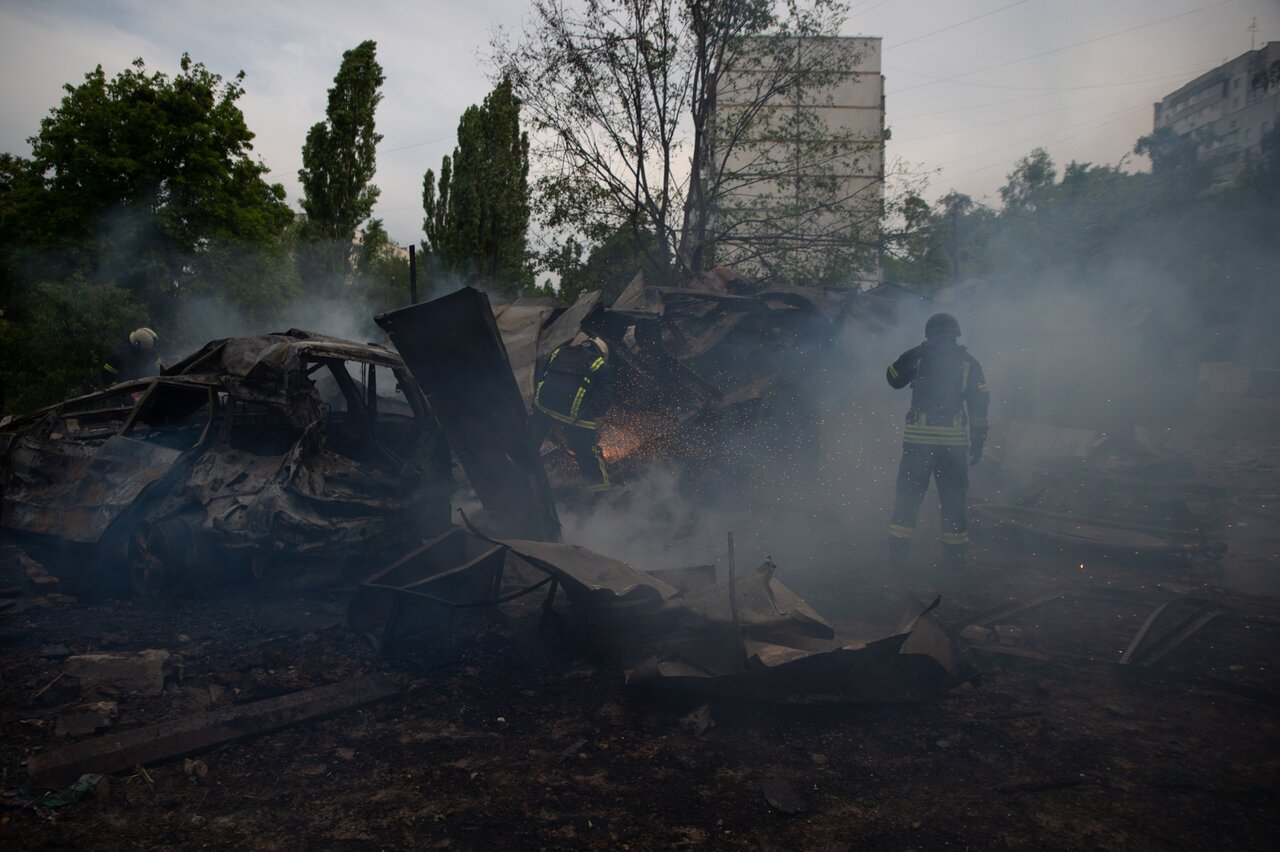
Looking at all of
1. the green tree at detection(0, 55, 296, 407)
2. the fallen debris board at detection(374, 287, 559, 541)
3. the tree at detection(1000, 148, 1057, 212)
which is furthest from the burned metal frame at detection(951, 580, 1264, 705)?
the tree at detection(1000, 148, 1057, 212)

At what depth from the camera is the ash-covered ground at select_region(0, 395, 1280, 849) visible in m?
2.63

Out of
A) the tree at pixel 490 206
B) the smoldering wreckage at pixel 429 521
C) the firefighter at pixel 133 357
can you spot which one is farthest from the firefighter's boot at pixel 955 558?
the tree at pixel 490 206

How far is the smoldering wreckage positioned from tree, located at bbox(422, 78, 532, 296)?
1501 cm

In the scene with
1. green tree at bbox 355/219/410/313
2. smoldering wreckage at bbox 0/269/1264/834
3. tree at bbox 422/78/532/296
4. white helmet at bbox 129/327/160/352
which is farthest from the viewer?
green tree at bbox 355/219/410/313

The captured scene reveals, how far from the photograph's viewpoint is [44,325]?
1571cm

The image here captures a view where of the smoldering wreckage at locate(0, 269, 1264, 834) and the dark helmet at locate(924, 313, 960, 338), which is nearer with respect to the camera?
the smoldering wreckage at locate(0, 269, 1264, 834)

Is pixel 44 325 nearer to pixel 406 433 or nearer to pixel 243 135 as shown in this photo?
pixel 243 135

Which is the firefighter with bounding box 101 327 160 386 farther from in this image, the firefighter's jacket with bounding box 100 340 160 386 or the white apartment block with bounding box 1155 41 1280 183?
the white apartment block with bounding box 1155 41 1280 183

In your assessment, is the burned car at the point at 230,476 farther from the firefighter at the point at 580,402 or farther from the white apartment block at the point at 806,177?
the white apartment block at the point at 806,177

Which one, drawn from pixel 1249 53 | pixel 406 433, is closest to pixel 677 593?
pixel 406 433

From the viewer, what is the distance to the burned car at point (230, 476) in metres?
4.78

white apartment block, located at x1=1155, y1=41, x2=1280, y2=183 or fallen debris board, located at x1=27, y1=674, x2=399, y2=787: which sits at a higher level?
white apartment block, located at x1=1155, y1=41, x2=1280, y2=183

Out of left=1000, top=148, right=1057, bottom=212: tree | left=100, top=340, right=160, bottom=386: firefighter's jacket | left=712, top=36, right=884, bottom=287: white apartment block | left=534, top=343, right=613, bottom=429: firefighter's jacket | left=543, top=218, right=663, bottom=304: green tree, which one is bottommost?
left=534, top=343, right=613, bottom=429: firefighter's jacket

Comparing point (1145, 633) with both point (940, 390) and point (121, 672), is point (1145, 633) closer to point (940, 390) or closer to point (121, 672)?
point (940, 390)
